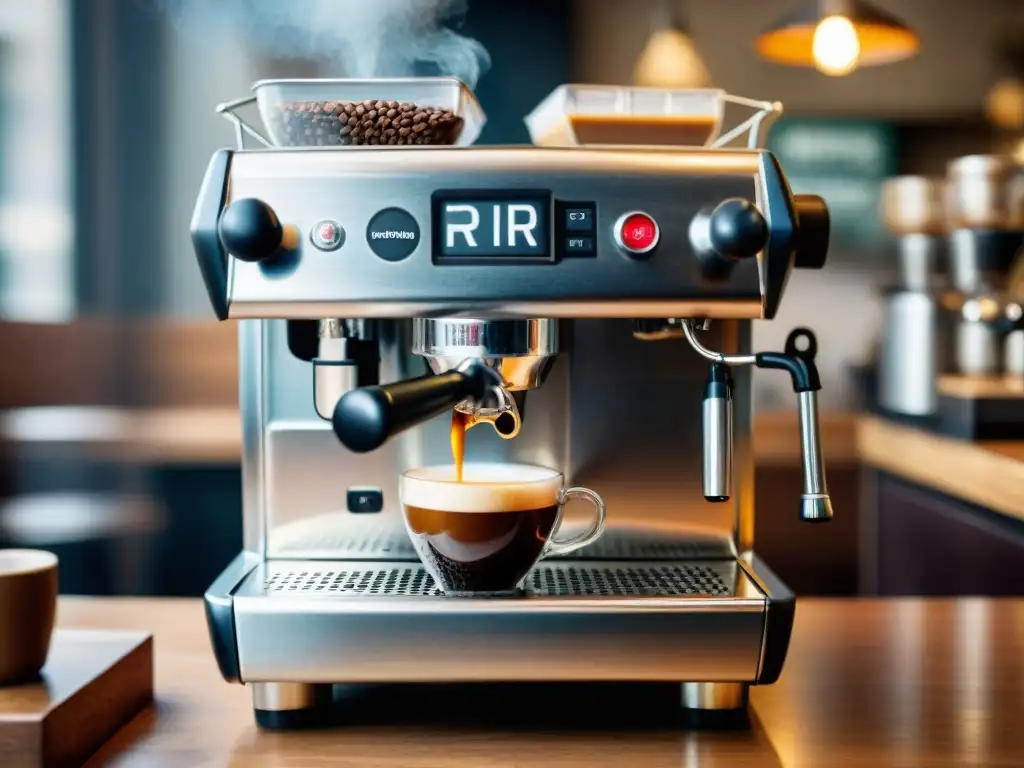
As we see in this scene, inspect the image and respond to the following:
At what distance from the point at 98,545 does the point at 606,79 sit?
1.56 m

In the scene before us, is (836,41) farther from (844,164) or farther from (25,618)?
(25,618)

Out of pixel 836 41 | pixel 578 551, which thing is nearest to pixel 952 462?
pixel 836 41

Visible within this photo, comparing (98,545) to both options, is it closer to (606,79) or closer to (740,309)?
(606,79)

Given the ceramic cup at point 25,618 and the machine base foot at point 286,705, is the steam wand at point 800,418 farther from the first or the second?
the ceramic cup at point 25,618

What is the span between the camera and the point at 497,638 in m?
0.70

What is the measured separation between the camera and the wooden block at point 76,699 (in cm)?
61

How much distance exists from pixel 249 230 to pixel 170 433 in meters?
1.88

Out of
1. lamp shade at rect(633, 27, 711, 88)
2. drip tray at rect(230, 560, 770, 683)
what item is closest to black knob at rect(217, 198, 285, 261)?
drip tray at rect(230, 560, 770, 683)

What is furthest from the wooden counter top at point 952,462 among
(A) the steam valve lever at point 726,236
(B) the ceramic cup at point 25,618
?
(B) the ceramic cup at point 25,618

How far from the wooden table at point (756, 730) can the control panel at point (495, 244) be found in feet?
0.88

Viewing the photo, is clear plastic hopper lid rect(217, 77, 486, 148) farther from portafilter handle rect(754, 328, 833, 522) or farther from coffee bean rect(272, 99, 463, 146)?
portafilter handle rect(754, 328, 833, 522)

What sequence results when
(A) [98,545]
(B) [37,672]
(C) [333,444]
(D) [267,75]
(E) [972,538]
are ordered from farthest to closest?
(D) [267,75], (A) [98,545], (E) [972,538], (C) [333,444], (B) [37,672]

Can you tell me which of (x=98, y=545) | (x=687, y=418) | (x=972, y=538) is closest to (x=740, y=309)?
(x=687, y=418)

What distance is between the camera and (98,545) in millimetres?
2475
